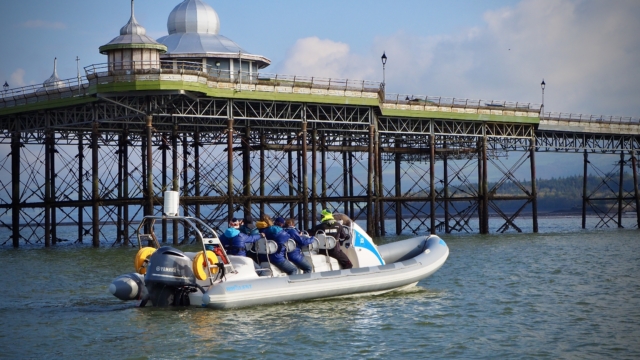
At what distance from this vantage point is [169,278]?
919 inches

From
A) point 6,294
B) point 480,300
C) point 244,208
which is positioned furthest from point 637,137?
point 6,294

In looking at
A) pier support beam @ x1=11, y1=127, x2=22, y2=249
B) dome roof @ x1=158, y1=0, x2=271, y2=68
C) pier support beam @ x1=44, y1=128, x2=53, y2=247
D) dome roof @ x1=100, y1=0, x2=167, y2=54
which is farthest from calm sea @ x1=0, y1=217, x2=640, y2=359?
dome roof @ x1=158, y1=0, x2=271, y2=68

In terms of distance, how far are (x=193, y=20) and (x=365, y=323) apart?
4241cm

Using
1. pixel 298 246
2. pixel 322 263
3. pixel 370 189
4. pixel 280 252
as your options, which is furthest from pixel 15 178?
pixel 280 252

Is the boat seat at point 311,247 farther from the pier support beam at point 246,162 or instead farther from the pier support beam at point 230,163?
the pier support beam at point 246,162

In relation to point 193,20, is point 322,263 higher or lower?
lower

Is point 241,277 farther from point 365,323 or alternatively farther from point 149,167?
point 149,167

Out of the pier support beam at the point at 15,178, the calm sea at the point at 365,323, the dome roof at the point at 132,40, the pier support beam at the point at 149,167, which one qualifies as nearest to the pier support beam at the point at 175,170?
the pier support beam at the point at 149,167

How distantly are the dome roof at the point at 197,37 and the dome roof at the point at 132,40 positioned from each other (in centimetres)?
658

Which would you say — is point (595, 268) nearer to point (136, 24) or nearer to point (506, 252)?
point (506, 252)

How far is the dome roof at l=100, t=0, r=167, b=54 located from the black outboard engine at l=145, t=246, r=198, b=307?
89.2 ft

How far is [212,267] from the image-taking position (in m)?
23.6

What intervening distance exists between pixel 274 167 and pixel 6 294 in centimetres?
3209

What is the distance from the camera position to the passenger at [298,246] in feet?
84.6
